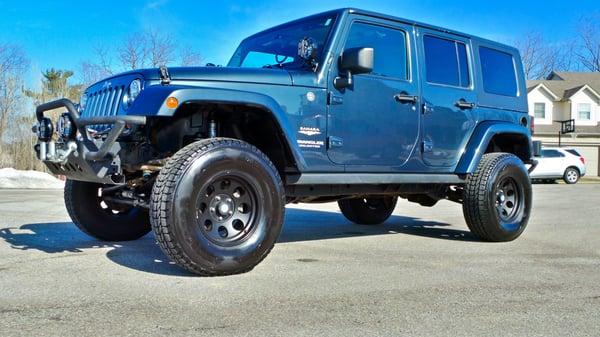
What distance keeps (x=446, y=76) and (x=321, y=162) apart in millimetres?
2103

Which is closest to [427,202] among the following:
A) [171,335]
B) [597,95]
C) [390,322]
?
[390,322]

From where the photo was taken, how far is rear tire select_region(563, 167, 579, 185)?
23.8 m

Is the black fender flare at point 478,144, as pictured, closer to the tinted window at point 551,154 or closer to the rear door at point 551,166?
the rear door at point 551,166

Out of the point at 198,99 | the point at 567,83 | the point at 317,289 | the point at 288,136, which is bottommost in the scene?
the point at 317,289

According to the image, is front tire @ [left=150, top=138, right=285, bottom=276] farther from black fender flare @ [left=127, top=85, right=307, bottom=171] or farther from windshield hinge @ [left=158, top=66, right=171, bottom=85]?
windshield hinge @ [left=158, top=66, right=171, bottom=85]

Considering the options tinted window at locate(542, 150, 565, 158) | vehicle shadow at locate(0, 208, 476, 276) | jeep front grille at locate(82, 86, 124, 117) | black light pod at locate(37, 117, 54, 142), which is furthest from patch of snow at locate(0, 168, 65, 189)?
tinted window at locate(542, 150, 565, 158)

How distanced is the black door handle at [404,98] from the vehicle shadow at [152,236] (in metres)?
1.90

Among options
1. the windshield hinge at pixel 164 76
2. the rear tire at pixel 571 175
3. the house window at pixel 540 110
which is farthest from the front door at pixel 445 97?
the house window at pixel 540 110

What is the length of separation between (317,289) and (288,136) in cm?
133

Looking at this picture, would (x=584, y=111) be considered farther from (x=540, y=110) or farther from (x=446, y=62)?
(x=446, y=62)

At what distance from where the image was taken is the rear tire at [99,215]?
5.67 m

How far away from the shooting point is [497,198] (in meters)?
6.59

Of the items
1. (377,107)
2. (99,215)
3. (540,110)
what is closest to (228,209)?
(377,107)

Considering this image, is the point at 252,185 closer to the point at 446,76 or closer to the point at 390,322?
the point at 390,322
